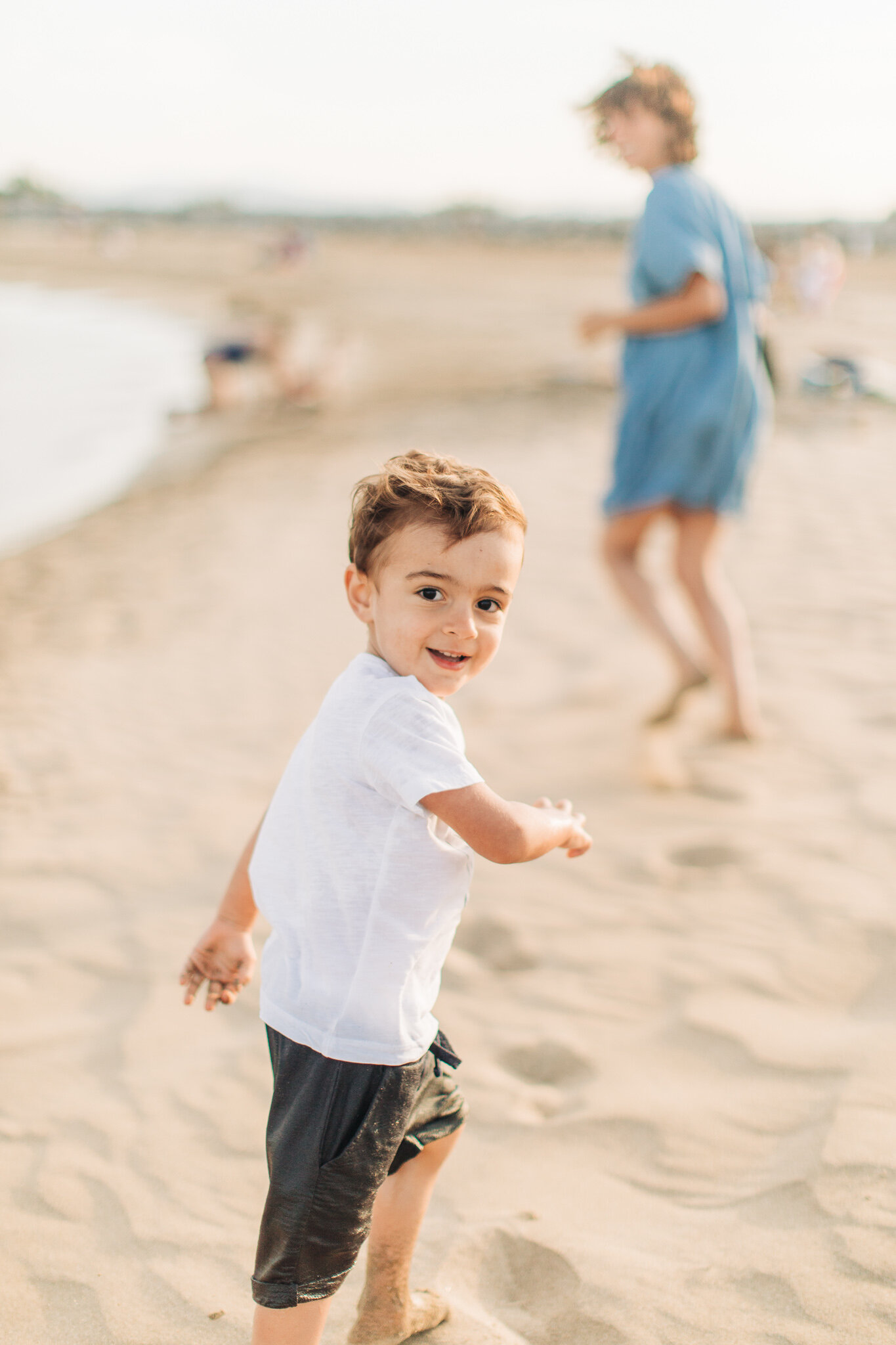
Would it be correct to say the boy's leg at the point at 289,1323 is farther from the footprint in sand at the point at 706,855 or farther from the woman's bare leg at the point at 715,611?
the woman's bare leg at the point at 715,611

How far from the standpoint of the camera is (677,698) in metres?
3.53

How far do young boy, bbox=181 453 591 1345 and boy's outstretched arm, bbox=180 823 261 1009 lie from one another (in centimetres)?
18

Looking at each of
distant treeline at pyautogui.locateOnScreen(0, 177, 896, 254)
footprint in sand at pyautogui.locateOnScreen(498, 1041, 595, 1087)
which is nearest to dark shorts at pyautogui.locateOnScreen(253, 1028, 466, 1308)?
→ footprint in sand at pyautogui.locateOnScreen(498, 1041, 595, 1087)

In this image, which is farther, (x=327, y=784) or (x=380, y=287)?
(x=380, y=287)

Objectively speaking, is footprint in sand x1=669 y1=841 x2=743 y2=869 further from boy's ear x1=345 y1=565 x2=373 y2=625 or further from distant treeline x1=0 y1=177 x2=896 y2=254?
distant treeline x1=0 y1=177 x2=896 y2=254

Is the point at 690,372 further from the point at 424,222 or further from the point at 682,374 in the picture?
the point at 424,222

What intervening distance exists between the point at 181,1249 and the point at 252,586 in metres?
4.30

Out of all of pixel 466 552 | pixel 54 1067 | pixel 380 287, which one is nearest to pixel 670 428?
pixel 466 552

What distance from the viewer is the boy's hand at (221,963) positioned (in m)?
1.60

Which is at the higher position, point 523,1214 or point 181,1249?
point 523,1214

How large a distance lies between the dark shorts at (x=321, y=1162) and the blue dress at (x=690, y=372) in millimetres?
2348

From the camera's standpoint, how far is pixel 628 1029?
228 centimetres

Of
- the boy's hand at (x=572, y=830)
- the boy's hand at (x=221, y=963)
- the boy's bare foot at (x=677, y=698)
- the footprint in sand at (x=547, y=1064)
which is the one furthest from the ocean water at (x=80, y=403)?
the boy's hand at (x=572, y=830)

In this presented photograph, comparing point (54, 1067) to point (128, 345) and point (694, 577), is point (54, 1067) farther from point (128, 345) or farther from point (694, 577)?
point (128, 345)
